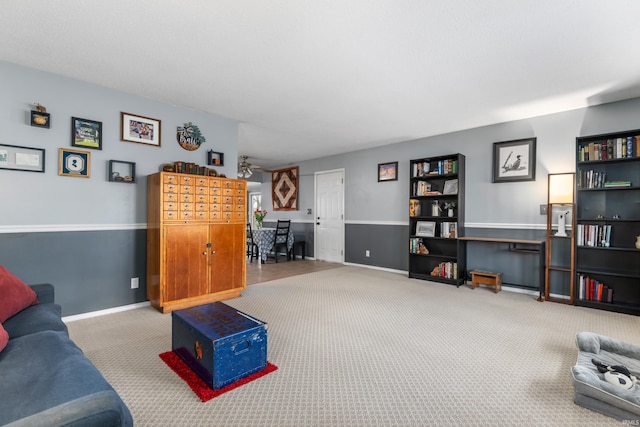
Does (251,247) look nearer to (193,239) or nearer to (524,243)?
(193,239)

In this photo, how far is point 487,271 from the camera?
4.70 m

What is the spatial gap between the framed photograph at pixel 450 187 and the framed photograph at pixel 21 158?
523 cm

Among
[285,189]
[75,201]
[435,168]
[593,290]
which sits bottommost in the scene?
[593,290]

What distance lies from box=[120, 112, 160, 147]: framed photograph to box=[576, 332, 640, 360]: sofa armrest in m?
4.64

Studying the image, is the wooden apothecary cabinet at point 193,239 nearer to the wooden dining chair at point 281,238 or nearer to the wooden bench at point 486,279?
the wooden dining chair at point 281,238

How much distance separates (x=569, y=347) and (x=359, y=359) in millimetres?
1811

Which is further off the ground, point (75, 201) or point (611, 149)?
point (611, 149)

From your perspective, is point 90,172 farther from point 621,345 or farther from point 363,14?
point 621,345

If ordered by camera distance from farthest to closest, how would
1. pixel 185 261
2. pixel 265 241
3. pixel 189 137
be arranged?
pixel 265 241
pixel 189 137
pixel 185 261

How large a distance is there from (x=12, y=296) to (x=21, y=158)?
1676mm

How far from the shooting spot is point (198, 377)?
80.5 inches

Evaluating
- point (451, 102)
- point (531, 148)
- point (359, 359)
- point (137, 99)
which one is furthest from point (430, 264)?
point (137, 99)

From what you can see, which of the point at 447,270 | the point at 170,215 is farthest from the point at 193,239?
the point at 447,270

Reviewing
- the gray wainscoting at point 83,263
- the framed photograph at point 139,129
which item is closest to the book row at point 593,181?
the framed photograph at point 139,129
